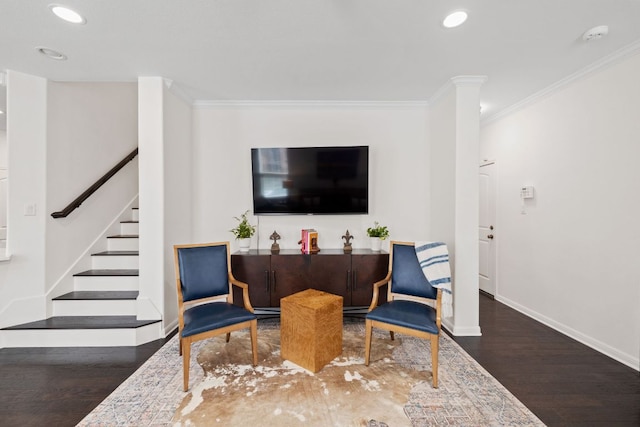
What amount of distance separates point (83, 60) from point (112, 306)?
7.86 ft

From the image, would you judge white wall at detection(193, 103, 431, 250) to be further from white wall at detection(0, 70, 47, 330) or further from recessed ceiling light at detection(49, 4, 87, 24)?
recessed ceiling light at detection(49, 4, 87, 24)

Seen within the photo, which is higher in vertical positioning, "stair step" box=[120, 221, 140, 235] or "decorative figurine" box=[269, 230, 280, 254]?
"stair step" box=[120, 221, 140, 235]

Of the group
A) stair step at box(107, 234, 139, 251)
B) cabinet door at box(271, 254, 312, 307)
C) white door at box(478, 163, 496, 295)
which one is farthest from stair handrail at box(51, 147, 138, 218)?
white door at box(478, 163, 496, 295)

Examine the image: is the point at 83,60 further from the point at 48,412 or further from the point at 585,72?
the point at 585,72

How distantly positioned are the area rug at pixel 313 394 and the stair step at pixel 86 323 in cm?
47

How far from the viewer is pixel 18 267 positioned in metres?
2.81

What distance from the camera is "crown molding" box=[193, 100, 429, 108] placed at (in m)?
3.57

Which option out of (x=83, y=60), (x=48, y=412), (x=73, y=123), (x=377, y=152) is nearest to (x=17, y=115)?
(x=73, y=123)

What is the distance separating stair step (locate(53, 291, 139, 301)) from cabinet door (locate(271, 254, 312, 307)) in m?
1.46

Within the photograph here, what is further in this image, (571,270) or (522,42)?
(571,270)

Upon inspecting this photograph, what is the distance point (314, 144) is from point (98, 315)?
3.05 m

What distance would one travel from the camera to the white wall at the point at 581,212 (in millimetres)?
2430

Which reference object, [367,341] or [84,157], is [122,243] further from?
[367,341]

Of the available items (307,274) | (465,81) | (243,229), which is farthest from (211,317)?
(465,81)
